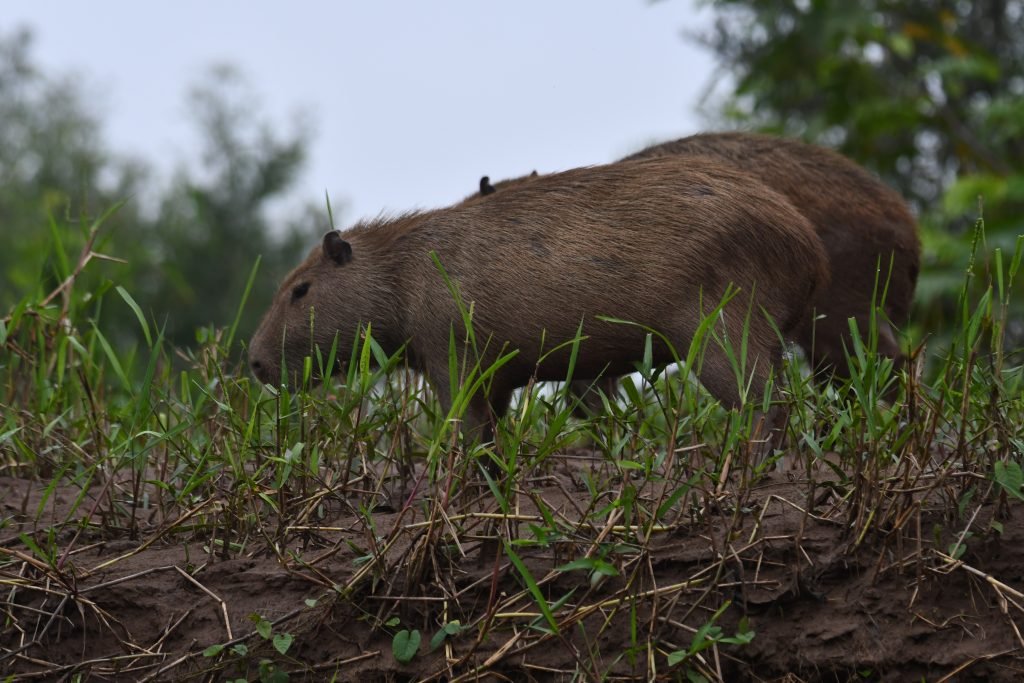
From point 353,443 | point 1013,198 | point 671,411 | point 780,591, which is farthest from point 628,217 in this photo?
point 1013,198

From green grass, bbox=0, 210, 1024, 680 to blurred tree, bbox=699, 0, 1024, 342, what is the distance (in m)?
7.09

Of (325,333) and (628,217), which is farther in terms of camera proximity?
(325,333)

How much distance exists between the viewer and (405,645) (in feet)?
10.4

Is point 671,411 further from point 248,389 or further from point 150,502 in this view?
point 150,502

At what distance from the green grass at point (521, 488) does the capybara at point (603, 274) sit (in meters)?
0.30

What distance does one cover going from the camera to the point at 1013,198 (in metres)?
11.0

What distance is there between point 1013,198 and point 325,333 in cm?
803

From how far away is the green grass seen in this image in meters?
3.17

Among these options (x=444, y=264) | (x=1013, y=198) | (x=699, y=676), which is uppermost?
(x=444, y=264)

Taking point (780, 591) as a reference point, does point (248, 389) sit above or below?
above

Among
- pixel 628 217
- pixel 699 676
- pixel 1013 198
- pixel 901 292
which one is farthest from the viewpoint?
pixel 1013 198

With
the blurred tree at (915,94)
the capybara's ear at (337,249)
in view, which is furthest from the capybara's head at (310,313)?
the blurred tree at (915,94)

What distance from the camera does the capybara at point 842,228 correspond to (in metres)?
5.46

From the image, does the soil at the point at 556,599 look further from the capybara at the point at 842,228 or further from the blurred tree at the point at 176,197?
the blurred tree at the point at 176,197
